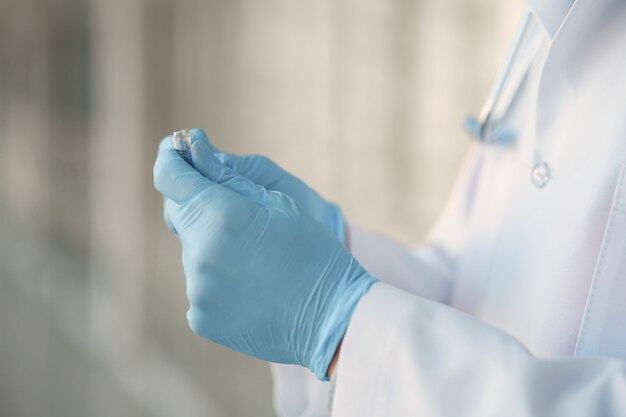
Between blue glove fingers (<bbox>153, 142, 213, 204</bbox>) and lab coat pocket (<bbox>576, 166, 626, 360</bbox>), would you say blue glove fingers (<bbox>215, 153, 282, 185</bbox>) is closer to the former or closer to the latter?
blue glove fingers (<bbox>153, 142, 213, 204</bbox>)

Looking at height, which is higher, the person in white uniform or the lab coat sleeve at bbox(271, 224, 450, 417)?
the person in white uniform

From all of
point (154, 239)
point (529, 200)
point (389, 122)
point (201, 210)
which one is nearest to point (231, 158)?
point (201, 210)

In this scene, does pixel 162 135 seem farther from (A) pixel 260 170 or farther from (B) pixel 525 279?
(B) pixel 525 279

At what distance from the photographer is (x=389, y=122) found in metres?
2.88

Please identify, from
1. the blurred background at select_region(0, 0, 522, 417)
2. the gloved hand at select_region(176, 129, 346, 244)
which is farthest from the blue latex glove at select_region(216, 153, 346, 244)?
the blurred background at select_region(0, 0, 522, 417)

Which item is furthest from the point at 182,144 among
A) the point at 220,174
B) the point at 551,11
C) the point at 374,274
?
the point at 551,11

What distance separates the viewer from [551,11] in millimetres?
773

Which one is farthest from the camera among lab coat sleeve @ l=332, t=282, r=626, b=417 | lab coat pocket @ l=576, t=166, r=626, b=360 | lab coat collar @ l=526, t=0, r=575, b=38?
lab coat collar @ l=526, t=0, r=575, b=38

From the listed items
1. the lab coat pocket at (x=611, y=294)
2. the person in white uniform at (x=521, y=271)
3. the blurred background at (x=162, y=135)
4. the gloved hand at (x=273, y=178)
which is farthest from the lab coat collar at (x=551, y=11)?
the blurred background at (x=162, y=135)

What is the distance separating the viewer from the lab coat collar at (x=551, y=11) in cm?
77

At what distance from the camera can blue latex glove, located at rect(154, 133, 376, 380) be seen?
0.62 meters

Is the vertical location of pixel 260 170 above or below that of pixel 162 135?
above

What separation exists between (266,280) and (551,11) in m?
0.48

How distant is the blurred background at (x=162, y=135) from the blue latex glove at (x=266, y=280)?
2.00 meters
